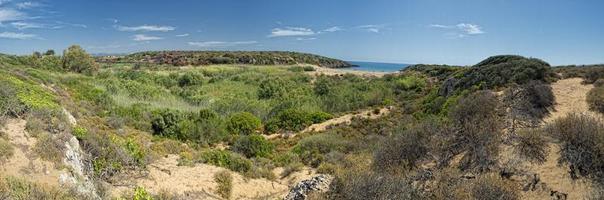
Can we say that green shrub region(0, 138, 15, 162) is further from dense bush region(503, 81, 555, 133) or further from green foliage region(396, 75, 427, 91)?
green foliage region(396, 75, 427, 91)

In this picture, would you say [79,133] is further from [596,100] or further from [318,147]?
[596,100]

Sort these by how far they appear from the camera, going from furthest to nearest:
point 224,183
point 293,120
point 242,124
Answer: point 293,120 → point 242,124 → point 224,183

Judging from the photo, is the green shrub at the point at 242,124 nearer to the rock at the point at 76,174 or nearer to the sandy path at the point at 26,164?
the rock at the point at 76,174

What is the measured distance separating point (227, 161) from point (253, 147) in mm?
2837

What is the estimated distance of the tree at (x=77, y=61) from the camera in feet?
141

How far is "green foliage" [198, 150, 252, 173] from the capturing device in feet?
44.1

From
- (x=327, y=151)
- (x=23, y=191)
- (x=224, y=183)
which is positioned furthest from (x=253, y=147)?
(x=23, y=191)

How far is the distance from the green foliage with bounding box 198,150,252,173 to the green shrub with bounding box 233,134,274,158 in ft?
7.15

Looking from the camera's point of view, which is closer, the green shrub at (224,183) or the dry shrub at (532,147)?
the dry shrub at (532,147)

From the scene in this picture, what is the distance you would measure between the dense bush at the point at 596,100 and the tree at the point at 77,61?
1733 inches

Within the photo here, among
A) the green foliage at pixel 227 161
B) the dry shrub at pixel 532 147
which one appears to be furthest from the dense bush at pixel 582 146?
the green foliage at pixel 227 161

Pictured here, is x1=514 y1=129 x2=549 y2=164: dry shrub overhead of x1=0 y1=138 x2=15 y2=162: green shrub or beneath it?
overhead

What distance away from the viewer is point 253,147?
651 inches

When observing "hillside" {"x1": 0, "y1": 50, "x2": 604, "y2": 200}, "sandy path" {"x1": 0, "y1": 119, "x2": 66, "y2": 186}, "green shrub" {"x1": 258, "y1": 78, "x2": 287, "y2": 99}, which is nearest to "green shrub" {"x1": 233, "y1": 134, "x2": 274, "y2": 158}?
"hillside" {"x1": 0, "y1": 50, "x2": 604, "y2": 200}
